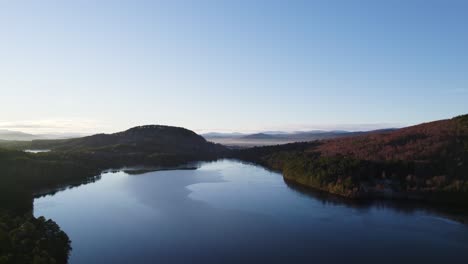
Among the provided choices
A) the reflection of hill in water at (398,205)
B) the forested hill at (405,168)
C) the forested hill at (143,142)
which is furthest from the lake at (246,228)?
the forested hill at (143,142)

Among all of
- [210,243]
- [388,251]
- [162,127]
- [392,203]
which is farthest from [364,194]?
[162,127]

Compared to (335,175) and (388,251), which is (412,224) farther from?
(335,175)

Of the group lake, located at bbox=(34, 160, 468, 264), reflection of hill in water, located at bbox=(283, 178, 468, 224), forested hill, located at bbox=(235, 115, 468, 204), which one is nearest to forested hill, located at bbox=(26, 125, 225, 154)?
forested hill, located at bbox=(235, 115, 468, 204)

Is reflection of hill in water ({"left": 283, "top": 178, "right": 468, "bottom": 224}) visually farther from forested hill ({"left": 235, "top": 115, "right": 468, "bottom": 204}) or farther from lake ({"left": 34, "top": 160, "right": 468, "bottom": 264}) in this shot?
forested hill ({"left": 235, "top": 115, "right": 468, "bottom": 204})

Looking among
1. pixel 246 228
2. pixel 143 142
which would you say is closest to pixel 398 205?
pixel 246 228

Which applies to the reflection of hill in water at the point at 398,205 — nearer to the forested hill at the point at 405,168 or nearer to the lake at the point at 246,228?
the lake at the point at 246,228

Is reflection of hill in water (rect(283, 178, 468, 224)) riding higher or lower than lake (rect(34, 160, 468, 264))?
higher
